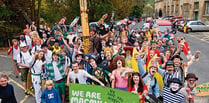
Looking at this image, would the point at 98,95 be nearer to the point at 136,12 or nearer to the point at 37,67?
the point at 37,67

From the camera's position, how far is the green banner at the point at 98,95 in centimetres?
352

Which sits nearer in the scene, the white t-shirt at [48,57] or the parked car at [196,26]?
the white t-shirt at [48,57]

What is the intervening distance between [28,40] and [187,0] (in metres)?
40.3

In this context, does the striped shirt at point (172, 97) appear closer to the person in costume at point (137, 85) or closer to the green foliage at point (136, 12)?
the person in costume at point (137, 85)

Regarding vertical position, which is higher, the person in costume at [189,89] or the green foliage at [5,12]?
the green foliage at [5,12]

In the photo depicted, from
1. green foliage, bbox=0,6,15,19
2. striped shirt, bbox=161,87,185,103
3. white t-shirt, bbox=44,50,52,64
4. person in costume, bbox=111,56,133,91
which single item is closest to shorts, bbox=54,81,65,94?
white t-shirt, bbox=44,50,52,64

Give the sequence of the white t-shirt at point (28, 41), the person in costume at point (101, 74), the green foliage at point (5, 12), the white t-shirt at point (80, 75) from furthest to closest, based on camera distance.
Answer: the green foliage at point (5, 12) → the white t-shirt at point (28, 41) → the white t-shirt at point (80, 75) → the person in costume at point (101, 74)

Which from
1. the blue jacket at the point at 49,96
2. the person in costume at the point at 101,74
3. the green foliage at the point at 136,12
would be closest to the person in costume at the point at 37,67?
the blue jacket at the point at 49,96

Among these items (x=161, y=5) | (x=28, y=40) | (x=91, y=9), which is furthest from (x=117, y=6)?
(x=161, y=5)

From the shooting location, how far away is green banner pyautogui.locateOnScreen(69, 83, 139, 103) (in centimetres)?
352

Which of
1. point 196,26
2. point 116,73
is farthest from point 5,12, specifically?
point 196,26

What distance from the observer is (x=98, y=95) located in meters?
3.86

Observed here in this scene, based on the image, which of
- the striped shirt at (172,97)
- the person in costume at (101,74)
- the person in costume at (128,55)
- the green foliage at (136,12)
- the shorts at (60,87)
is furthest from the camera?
the green foliage at (136,12)

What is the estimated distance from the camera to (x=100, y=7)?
67.5 feet
